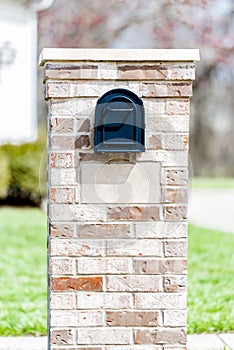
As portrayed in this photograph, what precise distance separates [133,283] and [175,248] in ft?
0.79

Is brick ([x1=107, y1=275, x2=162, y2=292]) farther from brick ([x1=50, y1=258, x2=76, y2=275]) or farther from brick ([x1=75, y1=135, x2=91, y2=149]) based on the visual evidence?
brick ([x1=75, y1=135, x2=91, y2=149])

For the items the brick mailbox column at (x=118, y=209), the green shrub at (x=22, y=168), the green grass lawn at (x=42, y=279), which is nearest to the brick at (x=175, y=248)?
the brick mailbox column at (x=118, y=209)

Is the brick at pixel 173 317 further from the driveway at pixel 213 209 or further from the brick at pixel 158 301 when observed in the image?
the driveway at pixel 213 209

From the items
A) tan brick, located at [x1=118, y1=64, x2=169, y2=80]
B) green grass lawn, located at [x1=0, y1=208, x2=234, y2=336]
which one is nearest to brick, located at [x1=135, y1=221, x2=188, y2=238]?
tan brick, located at [x1=118, y1=64, x2=169, y2=80]

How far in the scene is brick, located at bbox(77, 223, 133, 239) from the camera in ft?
10.4

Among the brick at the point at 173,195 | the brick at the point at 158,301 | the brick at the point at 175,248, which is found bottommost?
the brick at the point at 158,301

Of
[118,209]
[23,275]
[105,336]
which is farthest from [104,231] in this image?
[23,275]

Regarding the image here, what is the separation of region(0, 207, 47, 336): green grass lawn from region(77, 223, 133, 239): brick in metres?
1.44

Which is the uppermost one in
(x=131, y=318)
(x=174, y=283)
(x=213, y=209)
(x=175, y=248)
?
(x=175, y=248)

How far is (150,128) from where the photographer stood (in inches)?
125

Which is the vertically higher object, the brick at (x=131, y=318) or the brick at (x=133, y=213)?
the brick at (x=133, y=213)

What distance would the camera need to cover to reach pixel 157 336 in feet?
10.6

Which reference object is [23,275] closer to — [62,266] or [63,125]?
[62,266]

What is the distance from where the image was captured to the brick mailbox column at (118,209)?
124 inches
